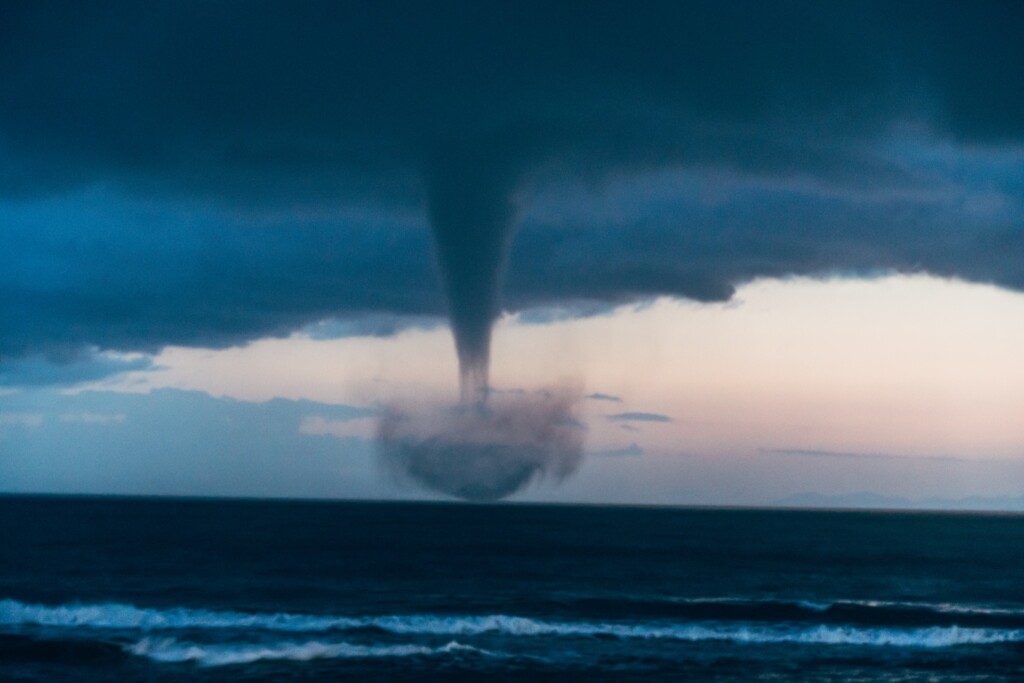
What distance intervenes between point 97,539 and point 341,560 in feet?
95.7

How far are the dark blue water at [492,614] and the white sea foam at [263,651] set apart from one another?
102 millimetres

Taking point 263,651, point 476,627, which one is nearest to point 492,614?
point 476,627

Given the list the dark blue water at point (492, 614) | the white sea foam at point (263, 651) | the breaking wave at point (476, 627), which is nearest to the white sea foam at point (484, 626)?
the breaking wave at point (476, 627)

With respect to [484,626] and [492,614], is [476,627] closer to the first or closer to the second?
[484,626]

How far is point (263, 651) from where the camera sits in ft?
104

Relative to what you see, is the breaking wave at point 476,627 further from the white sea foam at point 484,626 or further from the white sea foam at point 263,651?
the white sea foam at point 263,651

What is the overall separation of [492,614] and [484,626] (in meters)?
3.04

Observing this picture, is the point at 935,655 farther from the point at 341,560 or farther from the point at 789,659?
the point at 341,560

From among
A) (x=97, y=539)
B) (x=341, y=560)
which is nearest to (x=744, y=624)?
(x=341, y=560)

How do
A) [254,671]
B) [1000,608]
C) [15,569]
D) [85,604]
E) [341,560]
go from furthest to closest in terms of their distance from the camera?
[341,560]
[15,569]
[1000,608]
[85,604]
[254,671]

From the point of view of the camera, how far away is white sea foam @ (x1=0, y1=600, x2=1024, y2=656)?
118ft

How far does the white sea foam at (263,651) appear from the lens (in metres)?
30.7

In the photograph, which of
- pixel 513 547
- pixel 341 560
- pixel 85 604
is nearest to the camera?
pixel 85 604

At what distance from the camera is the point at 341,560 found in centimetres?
6328
